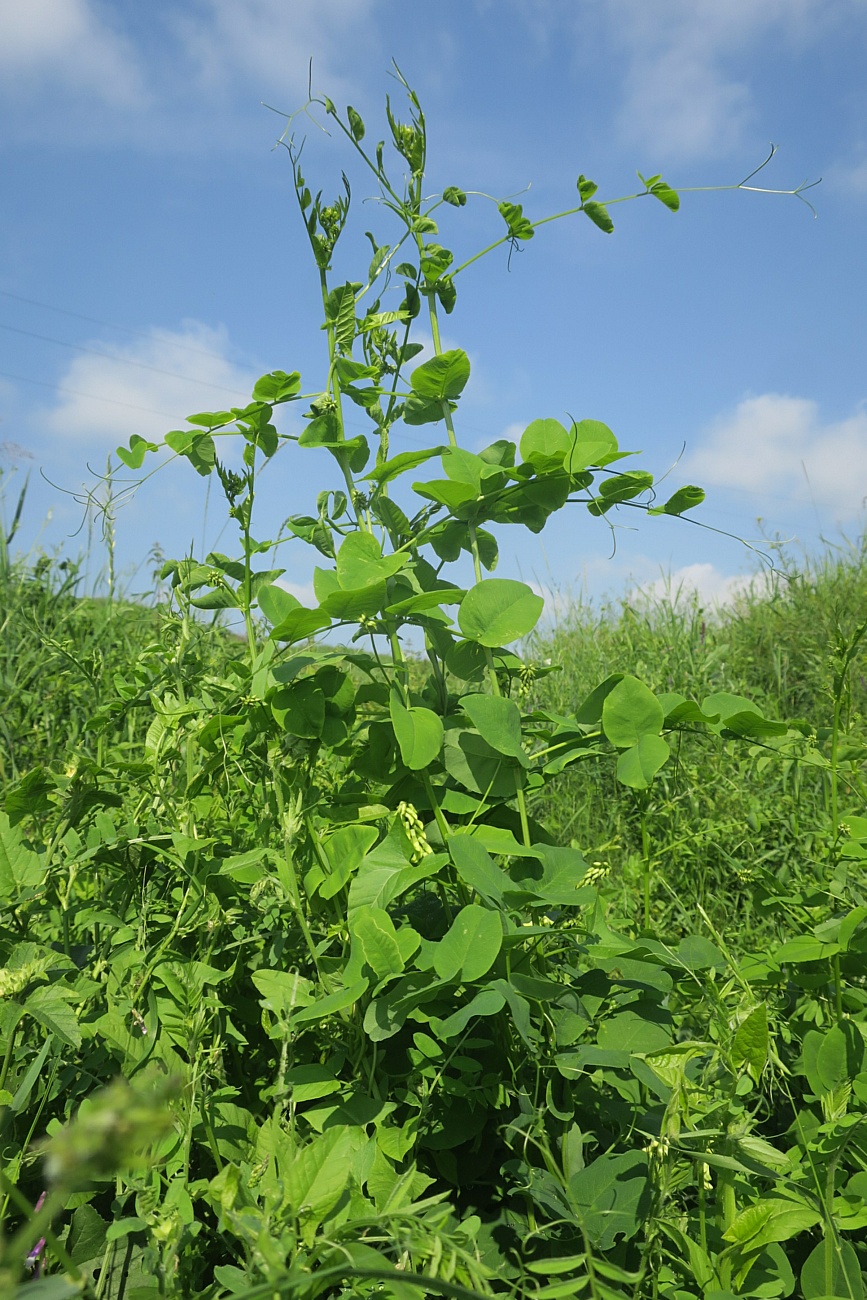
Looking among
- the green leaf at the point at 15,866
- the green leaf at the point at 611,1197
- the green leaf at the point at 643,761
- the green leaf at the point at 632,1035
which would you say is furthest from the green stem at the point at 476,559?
the green leaf at the point at 15,866

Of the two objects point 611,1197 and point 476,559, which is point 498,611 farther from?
point 611,1197

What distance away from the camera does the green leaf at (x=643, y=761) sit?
1172 mm

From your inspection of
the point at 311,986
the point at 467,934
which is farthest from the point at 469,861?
the point at 311,986

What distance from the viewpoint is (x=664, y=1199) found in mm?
892

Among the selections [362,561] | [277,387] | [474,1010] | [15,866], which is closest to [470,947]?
[474,1010]

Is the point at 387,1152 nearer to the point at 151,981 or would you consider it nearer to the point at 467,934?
the point at 467,934

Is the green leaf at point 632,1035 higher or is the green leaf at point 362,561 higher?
the green leaf at point 362,561

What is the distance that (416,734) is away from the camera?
1146 millimetres

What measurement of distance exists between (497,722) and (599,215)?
848 mm

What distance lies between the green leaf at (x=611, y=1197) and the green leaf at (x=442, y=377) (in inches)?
40.0

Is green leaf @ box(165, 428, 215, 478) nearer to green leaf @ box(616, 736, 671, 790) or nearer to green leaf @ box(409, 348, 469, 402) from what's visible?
green leaf @ box(409, 348, 469, 402)

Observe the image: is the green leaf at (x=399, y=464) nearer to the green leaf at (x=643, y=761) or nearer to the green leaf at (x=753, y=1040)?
the green leaf at (x=643, y=761)

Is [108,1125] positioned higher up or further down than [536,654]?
further down

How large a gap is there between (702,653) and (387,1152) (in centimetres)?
308
